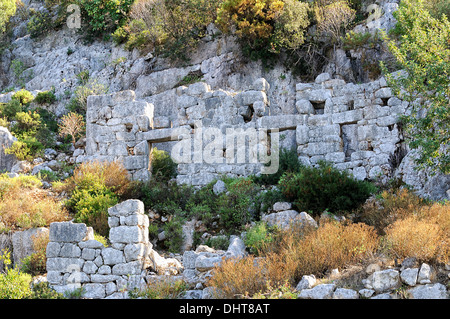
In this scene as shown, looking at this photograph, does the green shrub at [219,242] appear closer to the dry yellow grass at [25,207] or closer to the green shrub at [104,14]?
the dry yellow grass at [25,207]

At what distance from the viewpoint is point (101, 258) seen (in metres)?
9.40

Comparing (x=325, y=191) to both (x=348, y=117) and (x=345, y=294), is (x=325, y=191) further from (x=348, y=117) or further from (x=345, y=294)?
(x=345, y=294)

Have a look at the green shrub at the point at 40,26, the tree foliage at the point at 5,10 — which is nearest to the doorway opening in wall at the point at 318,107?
the green shrub at the point at 40,26

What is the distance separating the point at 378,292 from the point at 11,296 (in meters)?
5.93

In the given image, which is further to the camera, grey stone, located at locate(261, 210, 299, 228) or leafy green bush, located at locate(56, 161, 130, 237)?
leafy green bush, located at locate(56, 161, 130, 237)

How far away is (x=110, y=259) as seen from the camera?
9375mm

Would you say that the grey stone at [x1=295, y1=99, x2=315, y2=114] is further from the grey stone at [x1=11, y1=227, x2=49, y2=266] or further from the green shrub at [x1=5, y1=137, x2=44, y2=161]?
the green shrub at [x1=5, y1=137, x2=44, y2=161]

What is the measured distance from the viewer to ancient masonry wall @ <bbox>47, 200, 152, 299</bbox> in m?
9.23

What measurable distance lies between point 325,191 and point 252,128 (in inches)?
154

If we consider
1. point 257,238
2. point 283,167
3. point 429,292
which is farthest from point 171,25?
point 429,292

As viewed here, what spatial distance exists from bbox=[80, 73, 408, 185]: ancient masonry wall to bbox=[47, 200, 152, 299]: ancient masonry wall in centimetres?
509

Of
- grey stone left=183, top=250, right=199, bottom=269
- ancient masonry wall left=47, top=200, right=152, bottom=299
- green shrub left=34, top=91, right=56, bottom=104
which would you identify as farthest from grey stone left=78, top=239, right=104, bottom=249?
green shrub left=34, top=91, right=56, bottom=104

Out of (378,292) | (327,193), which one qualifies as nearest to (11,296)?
(378,292)
